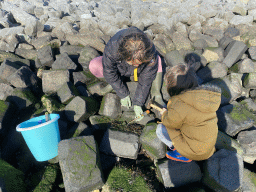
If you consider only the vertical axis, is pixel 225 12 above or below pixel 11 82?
above

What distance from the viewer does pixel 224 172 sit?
2.01 meters

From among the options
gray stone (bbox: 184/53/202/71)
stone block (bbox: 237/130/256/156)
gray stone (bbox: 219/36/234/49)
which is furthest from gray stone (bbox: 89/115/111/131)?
gray stone (bbox: 219/36/234/49)

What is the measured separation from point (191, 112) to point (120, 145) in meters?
1.10

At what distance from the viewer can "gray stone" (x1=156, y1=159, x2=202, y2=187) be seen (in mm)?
2033

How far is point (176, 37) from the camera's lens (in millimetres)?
4184

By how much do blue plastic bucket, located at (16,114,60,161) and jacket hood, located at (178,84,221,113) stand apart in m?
1.61

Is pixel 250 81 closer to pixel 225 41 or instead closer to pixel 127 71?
pixel 225 41

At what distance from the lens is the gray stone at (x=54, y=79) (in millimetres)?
2951

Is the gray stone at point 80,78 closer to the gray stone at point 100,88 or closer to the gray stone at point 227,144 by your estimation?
the gray stone at point 100,88

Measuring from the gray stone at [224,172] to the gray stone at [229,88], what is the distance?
3.49 feet

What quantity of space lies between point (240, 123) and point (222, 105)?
0.45m

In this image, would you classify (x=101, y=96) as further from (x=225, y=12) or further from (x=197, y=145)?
(x=225, y=12)

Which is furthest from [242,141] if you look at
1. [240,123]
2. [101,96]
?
[101,96]

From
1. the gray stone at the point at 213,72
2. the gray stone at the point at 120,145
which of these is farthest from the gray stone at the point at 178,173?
the gray stone at the point at 213,72
